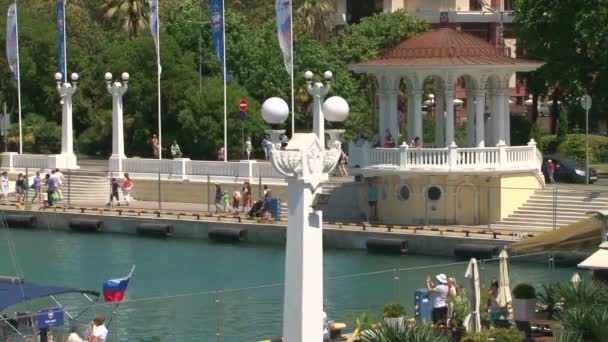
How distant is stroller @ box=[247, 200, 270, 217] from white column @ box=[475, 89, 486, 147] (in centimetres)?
703

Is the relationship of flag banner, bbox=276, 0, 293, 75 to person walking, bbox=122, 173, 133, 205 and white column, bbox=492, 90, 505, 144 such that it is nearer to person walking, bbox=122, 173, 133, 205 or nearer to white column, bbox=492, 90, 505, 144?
white column, bbox=492, 90, 505, 144

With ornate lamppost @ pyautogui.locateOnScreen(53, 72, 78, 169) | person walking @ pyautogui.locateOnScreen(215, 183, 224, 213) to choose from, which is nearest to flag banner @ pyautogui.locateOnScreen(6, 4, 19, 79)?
ornate lamppost @ pyautogui.locateOnScreen(53, 72, 78, 169)

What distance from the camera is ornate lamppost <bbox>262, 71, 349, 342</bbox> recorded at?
68.6 ft

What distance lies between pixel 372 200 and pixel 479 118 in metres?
4.19

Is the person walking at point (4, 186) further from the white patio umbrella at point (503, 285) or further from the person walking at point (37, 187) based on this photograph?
the white patio umbrella at point (503, 285)

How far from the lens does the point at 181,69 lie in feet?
240

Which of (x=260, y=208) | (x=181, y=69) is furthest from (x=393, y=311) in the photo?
(x=181, y=69)

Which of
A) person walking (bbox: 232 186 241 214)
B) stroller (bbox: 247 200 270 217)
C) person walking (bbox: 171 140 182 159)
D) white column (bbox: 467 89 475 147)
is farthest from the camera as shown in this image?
person walking (bbox: 171 140 182 159)

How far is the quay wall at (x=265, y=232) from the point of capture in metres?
48.2

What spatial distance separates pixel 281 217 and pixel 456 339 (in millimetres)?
25409

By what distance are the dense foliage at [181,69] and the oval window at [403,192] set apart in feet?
53.9

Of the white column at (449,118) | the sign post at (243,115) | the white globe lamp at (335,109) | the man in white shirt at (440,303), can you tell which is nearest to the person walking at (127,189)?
the sign post at (243,115)

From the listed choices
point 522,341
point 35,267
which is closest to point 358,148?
point 35,267

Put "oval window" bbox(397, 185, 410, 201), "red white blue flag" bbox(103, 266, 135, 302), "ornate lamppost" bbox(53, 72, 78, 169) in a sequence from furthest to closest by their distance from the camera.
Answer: "ornate lamppost" bbox(53, 72, 78, 169) → "oval window" bbox(397, 185, 410, 201) → "red white blue flag" bbox(103, 266, 135, 302)
